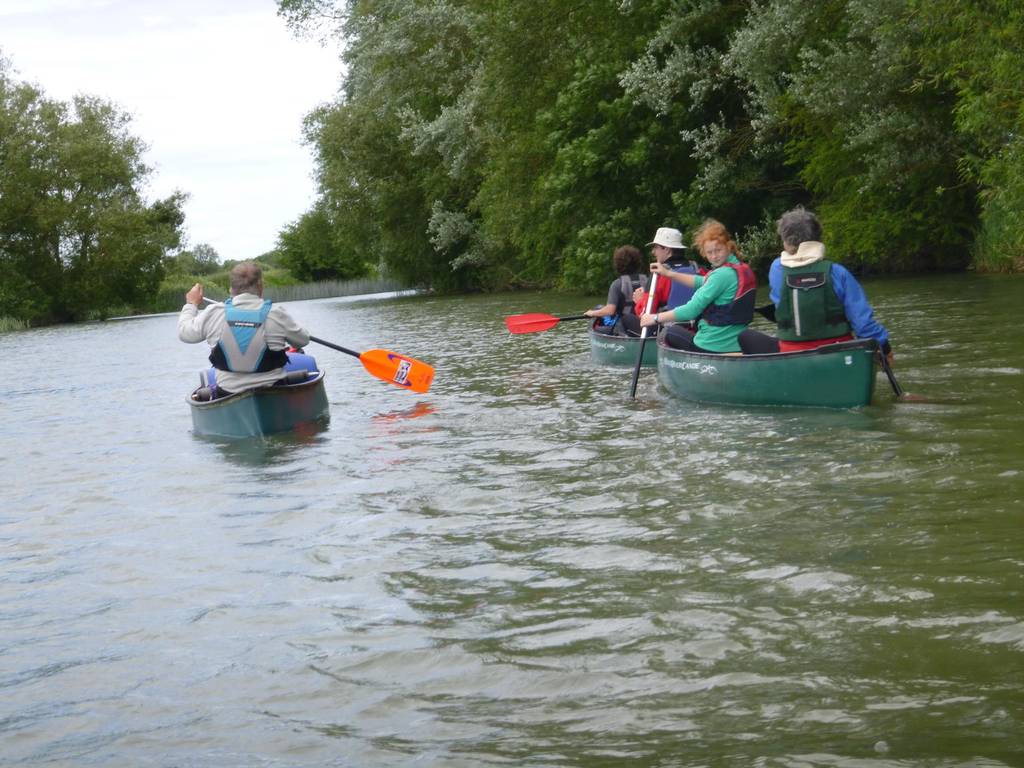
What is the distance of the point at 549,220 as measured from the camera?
31.1 m

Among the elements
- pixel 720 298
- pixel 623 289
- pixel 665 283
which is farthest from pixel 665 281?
pixel 720 298

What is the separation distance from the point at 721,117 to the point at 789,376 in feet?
56.2

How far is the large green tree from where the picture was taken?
172ft

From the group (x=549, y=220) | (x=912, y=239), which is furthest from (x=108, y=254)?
(x=912, y=239)

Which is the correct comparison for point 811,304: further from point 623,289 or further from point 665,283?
point 623,289

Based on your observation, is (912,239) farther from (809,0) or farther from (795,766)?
(795,766)

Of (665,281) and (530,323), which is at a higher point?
(665,281)

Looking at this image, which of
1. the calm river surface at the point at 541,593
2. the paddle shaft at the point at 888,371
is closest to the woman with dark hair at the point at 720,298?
the calm river surface at the point at 541,593

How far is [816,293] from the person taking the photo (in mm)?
8688

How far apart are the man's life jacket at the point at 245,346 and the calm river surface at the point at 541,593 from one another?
71 cm

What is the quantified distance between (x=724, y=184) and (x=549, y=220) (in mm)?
5791

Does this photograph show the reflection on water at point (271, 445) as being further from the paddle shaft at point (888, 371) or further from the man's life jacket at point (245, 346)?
the paddle shaft at point (888, 371)

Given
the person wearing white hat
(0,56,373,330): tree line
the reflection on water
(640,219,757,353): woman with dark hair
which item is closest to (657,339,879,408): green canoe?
(640,219,757,353): woman with dark hair

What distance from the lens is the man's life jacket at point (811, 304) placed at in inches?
341
